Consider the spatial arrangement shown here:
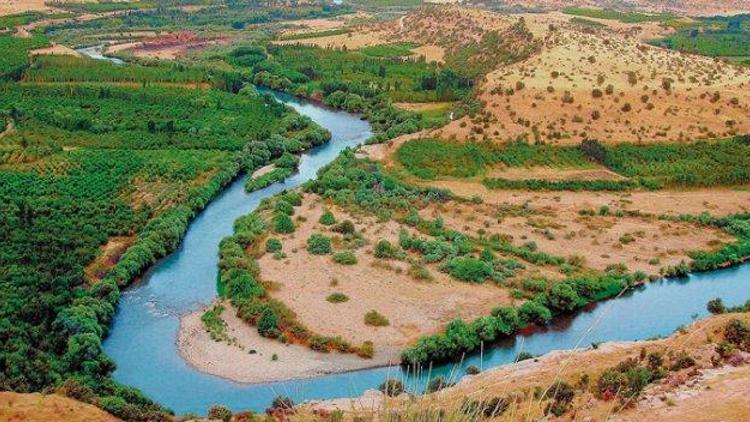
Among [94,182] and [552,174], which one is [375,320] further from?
[94,182]

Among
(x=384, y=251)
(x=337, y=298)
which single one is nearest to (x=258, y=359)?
(x=337, y=298)

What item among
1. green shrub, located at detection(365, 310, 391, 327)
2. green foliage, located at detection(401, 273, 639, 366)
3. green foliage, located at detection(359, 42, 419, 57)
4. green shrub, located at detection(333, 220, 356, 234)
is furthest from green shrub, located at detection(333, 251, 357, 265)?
green foliage, located at detection(359, 42, 419, 57)

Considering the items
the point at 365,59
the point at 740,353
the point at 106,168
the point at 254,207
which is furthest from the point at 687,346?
the point at 365,59

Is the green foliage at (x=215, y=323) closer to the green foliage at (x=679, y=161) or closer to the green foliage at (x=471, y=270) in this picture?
the green foliage at (x=471, y=270)

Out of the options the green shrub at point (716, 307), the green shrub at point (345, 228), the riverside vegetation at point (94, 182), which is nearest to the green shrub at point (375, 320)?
the green shrub at point (345, 228)

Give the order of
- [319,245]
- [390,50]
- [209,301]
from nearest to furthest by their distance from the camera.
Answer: [209,301], [319,245], [390,50]

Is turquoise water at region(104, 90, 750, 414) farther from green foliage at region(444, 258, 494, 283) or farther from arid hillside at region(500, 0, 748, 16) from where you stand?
arid hillside at region(500, 0, 748, 16)
